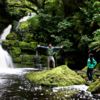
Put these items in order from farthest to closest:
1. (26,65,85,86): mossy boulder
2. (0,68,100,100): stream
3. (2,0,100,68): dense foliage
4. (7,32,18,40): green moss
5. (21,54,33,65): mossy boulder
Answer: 1. (7,32,18,40): green moss
2. (21,54,33,65): mossy boulder
3. (2,0,100,68): dense foliage
4. (26,65,85,86): mossy boulder
5. (0,68,100,100): stream

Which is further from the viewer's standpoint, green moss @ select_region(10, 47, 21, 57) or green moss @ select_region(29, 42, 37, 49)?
green moss @ select_region(29, 42, 37, 49)

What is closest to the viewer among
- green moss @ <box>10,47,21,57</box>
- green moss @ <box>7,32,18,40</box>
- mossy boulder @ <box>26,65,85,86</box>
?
mossy boulder @ <box>26,65,85,86</box>

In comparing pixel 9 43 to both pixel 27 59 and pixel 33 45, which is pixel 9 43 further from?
pixel 27 59

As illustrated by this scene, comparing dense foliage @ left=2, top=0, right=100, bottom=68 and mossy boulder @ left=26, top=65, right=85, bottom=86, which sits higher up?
dense foliage @ left=2, top=0, right=100, bottom=68

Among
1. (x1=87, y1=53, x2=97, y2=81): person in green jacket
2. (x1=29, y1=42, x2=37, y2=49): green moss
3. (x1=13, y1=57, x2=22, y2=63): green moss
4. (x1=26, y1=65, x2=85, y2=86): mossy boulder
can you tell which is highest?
(x1=87, y1=53, x2=97, y2=81): person in green jacket

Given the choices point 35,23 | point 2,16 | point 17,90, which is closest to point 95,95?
point 17,90

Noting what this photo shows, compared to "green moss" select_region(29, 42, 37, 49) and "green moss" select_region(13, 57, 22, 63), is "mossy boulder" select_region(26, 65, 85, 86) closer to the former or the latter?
"green moss" select_region(13, 57, 22, 63)

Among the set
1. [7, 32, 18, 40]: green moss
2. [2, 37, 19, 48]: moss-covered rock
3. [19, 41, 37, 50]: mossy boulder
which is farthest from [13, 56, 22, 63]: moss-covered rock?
[7, 32, 18, 40]: green moss

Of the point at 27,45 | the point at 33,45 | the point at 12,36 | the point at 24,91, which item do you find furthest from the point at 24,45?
the point at 24,91

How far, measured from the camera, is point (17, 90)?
15.9 m

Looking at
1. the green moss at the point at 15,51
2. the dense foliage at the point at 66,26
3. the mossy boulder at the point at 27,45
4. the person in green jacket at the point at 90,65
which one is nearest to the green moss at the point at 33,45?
the mossy boulder at the point at 27,45

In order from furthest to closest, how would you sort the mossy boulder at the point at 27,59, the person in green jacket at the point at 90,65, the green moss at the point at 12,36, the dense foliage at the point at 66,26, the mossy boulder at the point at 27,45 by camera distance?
1. the green moss at the point at 12,36
2. the mossy boulder at the point at 27,45
3. the mossy boulder at the point at 27,59
4. the dense foliage at the point at 66,26
5. the person in green jacket at the point at 90,65

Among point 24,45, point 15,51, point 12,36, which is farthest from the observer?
point 12,36

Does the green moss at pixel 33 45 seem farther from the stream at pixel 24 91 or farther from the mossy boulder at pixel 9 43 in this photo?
the stream at pixel 24 91
